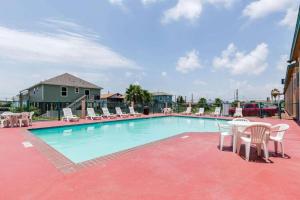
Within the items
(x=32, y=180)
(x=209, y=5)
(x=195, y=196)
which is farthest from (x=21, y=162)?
(x=209, y=5)

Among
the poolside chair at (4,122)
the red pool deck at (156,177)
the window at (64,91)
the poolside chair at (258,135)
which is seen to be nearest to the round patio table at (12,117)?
the poolside chair at (4,122)

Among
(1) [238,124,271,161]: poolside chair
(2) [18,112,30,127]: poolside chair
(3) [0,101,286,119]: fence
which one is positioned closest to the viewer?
(1) [238,124,271,161]: poolside chair

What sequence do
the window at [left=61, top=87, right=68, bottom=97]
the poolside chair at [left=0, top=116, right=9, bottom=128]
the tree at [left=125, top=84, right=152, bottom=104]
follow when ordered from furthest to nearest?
the tree at [left=125, top=84, right=152, bottom=104] < the window at [left=61, top=87, right=68, bottom=97] < the poolside chair at [left=0, top=116, right=9, bottom=128]

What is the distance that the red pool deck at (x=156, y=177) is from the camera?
9.29ft

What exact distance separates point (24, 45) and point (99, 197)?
588 inches

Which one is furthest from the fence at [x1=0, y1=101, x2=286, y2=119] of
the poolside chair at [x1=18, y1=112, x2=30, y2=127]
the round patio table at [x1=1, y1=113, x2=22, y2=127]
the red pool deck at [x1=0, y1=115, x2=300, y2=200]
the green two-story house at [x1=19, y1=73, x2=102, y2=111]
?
the red pool deck at [x1=0, y1=115, x2=300, y2=200]

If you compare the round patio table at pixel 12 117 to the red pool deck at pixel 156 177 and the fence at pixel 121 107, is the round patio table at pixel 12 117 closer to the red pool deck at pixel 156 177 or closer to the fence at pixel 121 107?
the fence at pixel 121 107

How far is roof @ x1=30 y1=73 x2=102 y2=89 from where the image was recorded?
2234cm

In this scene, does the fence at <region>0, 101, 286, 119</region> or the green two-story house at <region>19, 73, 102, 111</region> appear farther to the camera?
the green two-story house at <region>19, 73, 102, 111</region>

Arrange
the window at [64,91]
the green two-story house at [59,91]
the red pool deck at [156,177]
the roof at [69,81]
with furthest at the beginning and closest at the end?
the window at [64,91]
the roof at [69,81]
the green two-story house at [59,91]
the red pool deck at [156,177]

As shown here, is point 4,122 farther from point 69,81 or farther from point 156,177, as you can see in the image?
point 69,81

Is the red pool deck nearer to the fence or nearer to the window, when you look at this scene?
the fence

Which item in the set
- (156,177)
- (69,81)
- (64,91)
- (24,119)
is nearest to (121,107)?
(64,91)

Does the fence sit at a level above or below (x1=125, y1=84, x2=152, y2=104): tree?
below
